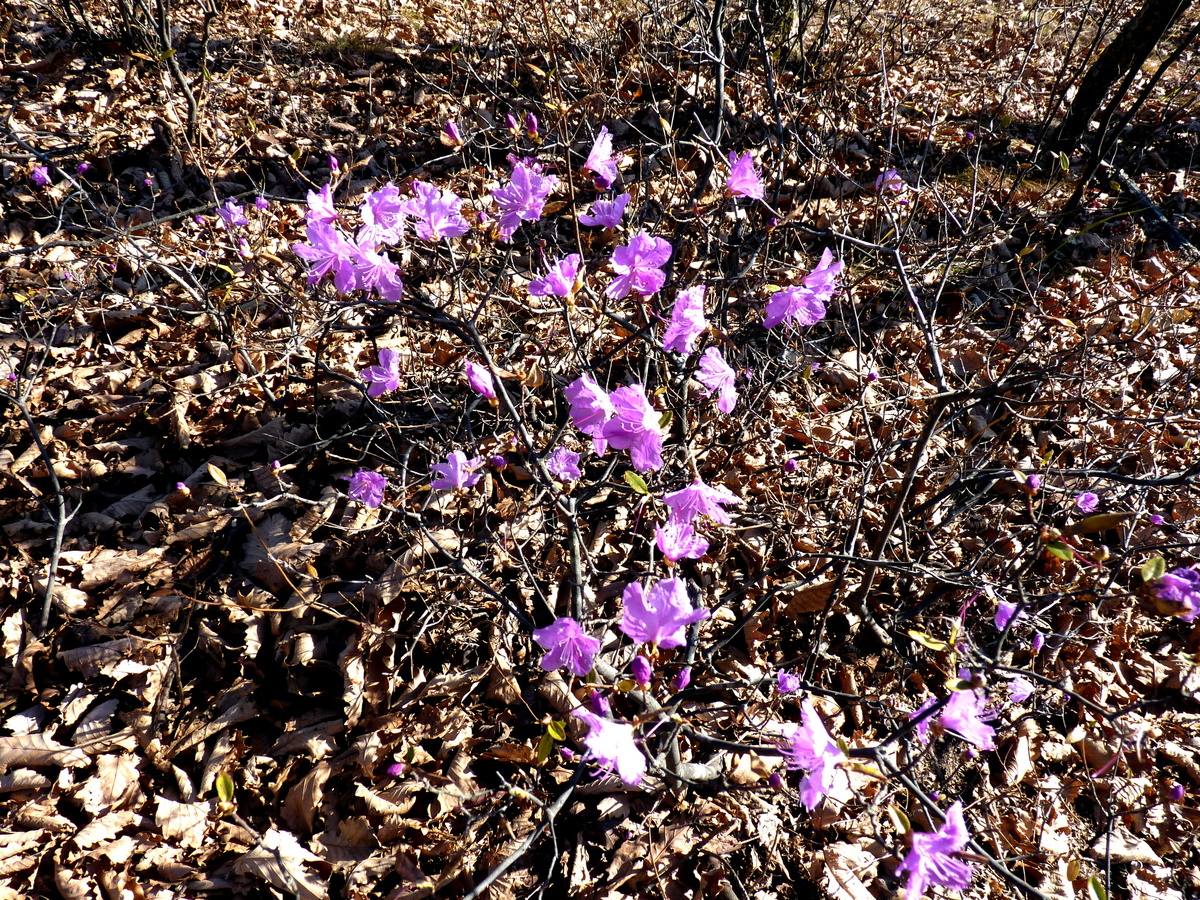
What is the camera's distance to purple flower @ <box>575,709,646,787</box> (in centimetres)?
120

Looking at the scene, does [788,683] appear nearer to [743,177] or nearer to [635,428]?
[635,428]

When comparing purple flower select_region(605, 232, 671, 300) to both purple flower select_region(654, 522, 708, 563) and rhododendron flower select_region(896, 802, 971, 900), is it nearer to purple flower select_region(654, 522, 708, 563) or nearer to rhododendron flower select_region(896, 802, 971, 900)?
purple flower select_region(654, 522, 708, 563)

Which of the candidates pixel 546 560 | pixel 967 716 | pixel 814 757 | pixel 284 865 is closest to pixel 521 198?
pixel 546 560

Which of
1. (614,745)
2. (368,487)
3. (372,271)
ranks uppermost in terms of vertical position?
(372,271)

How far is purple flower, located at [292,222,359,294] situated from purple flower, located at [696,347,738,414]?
0.82 metres

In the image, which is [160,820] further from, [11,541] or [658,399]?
[658,399]

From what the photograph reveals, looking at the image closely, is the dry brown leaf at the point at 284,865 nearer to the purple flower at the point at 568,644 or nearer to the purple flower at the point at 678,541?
the purple flower at the point at 568,644

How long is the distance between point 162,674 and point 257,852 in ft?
2.11

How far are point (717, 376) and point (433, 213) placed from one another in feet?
2.71

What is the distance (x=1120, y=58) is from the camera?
4.16 meters

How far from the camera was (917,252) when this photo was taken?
3.49m

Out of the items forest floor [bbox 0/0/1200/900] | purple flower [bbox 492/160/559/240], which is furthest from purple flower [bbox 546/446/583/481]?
purple flower [bbox 492/160/559/240]

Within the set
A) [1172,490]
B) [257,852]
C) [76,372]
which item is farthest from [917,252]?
[76,372]

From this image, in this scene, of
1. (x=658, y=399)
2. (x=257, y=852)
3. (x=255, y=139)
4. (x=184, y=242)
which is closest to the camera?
(x=257, y=852)
